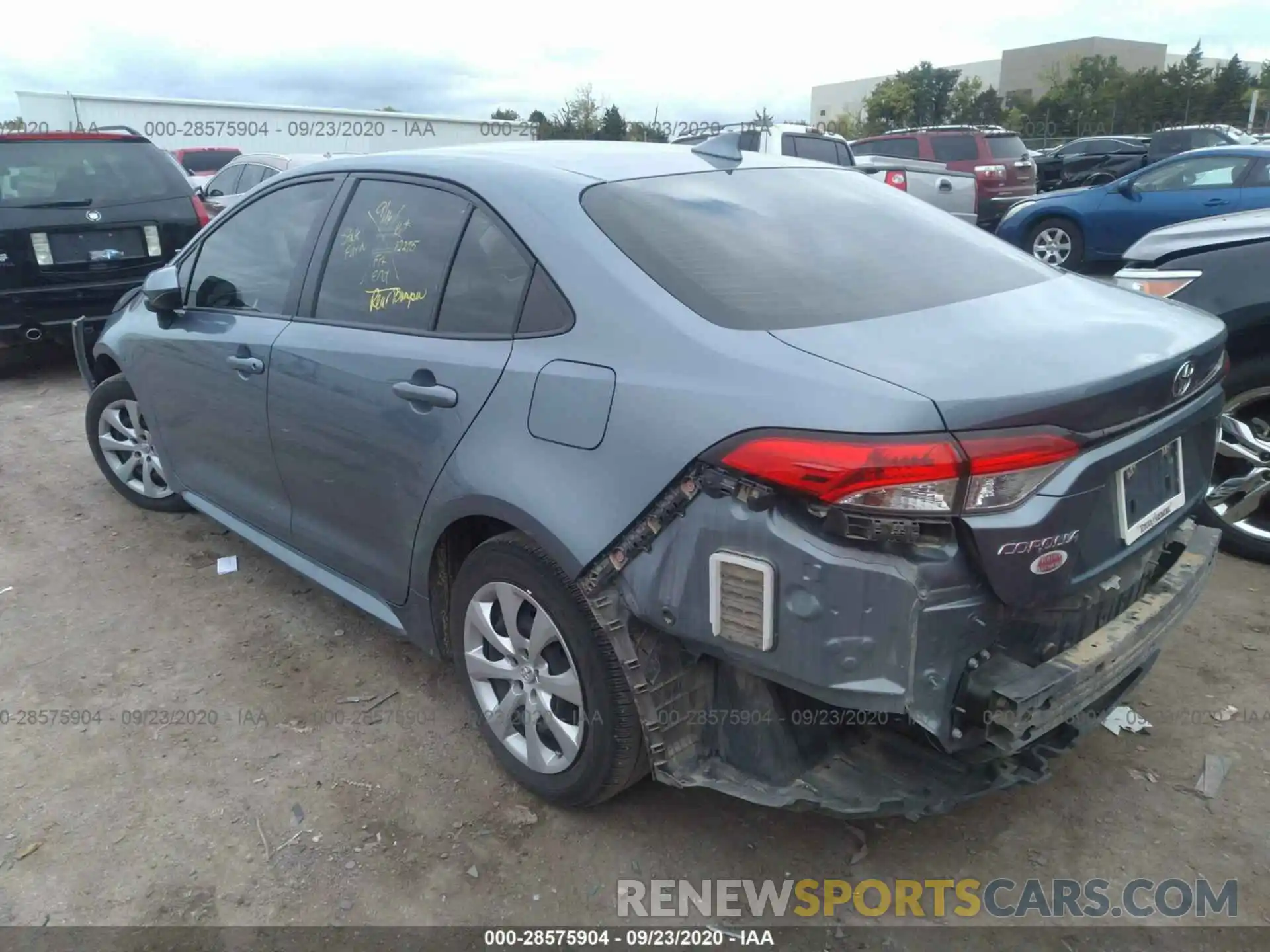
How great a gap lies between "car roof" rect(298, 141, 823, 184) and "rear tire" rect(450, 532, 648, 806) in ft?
3.49

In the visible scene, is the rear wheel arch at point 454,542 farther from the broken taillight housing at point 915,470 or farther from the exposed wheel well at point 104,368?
the exposed wheel well at point 104,368

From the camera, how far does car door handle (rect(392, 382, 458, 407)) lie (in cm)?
261

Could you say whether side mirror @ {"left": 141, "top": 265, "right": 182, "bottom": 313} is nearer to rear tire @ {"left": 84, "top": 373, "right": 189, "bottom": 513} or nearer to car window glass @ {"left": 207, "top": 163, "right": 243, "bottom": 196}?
rear tire @ {"left": 84, "top": 373, "right": 189, "bottom": 513}

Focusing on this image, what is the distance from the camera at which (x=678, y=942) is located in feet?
7.68

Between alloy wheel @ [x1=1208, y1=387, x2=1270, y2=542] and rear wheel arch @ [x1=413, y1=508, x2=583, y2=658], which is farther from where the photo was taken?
alloy wheel @ [x1=1208, y1=387, x2=1270, y2=542]

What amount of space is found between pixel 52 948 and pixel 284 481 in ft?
5.20

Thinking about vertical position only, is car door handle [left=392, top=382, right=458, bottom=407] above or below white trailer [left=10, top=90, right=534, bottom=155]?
below

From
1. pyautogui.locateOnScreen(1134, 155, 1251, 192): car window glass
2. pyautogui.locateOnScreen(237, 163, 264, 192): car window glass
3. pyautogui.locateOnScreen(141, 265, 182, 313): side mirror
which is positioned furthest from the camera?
pyautogui.locateOnScreen(237, 163, 264, 192): car window glass

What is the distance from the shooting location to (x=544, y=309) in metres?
2.47

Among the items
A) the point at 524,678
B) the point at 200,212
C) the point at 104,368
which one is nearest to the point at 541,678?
the point at 524,678

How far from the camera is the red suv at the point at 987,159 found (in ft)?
47.4

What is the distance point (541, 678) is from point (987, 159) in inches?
563

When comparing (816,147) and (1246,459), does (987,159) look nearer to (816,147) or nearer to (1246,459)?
(816,147)

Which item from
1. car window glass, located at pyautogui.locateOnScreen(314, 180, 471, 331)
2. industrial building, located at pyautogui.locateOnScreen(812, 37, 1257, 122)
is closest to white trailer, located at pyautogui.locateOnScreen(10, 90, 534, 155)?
car window glass, located at pyautogui.locateOnScreen(314, 180, 471, 331)
